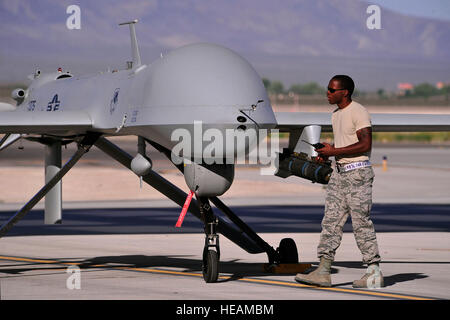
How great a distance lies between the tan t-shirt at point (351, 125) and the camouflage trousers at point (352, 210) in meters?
0.19

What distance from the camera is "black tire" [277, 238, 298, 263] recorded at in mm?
17500

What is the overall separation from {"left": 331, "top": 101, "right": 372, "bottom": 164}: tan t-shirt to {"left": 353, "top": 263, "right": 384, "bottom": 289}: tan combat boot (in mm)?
1511

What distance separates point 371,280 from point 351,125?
2.14m

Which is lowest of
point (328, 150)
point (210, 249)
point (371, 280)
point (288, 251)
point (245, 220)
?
point (371, 280)

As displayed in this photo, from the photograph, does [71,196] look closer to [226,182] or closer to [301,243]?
[301,243]

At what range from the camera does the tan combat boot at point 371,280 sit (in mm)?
14938

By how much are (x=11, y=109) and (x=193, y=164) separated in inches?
256

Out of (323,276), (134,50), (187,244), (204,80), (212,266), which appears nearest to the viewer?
(204,80)

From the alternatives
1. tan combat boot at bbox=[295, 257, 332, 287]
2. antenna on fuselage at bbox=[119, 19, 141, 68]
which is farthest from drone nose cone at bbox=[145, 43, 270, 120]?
tan combat boot at bbox=[295, 257, 332, 287]

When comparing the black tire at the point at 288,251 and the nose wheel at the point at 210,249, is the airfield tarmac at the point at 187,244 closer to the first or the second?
the nose wheel at the point at 210,249

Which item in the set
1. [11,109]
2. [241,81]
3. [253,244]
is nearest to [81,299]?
[241,81]

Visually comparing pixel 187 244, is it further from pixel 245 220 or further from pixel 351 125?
pixel 351 125

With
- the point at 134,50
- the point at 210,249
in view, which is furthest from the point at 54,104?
the point at 210,249

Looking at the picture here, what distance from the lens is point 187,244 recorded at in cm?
2338
